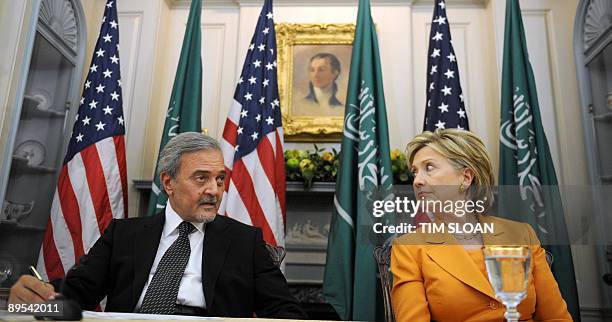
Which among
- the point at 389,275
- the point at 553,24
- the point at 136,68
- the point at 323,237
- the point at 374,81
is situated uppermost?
the point at 553,24

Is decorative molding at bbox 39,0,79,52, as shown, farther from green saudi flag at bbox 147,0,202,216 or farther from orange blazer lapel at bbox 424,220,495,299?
orange blazer lapel at bbox 424,220,495,299

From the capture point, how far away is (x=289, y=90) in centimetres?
382

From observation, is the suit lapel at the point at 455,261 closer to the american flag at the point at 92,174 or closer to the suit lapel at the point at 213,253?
the suit lapel at the point at 213,253

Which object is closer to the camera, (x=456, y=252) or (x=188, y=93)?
(x=456, y=252)

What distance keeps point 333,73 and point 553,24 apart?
1775mm

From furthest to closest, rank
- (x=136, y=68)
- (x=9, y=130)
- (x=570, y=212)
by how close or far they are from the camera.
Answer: (x=136, y=68) < (x=570, y=212) < (x=9, y=130)

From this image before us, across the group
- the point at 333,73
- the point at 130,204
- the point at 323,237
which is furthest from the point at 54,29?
the point at 323,237

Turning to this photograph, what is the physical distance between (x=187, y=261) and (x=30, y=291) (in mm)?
743

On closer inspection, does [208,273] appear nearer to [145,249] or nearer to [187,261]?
[187,261]

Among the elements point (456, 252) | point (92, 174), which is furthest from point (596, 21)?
point (92, 174)

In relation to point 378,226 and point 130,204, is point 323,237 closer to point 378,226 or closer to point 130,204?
point 378,226

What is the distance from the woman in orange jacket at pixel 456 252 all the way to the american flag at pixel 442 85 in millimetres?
1369

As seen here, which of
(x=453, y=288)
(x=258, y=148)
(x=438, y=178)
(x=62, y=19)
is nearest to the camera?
(x=453, y=288)

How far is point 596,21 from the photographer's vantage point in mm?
3211
